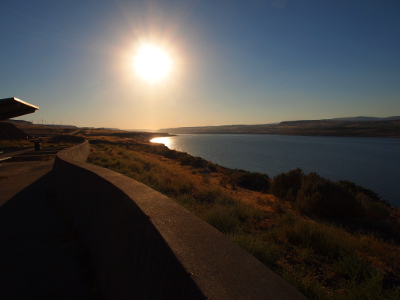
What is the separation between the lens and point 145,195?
347 centimetres

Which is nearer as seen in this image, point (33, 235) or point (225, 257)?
point (225, 257)

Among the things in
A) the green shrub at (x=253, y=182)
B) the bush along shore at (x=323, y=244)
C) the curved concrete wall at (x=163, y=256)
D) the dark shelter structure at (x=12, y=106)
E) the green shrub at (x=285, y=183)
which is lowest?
the green shrub at (x=253, y=182)

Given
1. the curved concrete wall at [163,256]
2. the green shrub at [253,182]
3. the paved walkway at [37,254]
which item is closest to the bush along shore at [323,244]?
the curved concrete wall at [163,256]

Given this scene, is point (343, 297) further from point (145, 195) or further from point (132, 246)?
point (145, 195)

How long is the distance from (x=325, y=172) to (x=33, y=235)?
103 feet

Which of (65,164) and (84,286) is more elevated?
(65,164)

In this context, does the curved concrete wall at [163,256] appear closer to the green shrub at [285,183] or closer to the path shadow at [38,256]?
the path shadow at [38,256]

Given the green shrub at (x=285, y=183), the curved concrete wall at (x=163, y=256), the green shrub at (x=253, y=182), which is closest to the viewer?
the curved concrete wall at (x=163, y=256)

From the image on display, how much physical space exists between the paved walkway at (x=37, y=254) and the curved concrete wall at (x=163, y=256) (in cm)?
37

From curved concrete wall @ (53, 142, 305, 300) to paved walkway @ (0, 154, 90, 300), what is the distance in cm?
37

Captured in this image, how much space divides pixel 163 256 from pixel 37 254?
132 inches

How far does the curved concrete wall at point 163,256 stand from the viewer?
5.37 feet

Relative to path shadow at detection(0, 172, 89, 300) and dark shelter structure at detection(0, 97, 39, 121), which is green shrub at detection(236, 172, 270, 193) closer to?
path shadow at detection(0, 172, 89, 300)

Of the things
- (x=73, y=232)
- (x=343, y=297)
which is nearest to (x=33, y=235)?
(x=73, y=232)
